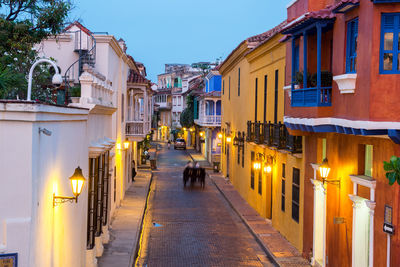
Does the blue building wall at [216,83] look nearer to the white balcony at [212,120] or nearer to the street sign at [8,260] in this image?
the white balcony at [212,120]

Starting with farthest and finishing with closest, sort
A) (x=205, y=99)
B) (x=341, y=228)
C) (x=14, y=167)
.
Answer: (x=205, y=99) < (x=341, y=228) < (x=14, y=167)

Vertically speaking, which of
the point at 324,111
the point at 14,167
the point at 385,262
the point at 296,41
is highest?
the point at 296,41

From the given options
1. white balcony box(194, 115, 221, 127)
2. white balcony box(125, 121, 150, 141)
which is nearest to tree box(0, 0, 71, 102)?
white balcony box(125, 121, 150, 141)

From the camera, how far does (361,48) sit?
940 cm

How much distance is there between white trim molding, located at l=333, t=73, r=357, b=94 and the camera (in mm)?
9742

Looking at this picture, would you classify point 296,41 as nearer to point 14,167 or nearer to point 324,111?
point 324,111

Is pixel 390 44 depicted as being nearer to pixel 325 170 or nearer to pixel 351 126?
pixel 351 126

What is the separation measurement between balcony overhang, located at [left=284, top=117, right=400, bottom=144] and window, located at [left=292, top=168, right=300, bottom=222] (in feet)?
9.96

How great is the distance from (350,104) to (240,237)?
362 inches

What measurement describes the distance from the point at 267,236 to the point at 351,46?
8.71 meters

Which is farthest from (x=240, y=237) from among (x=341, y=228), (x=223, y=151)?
(x=223, y=151)

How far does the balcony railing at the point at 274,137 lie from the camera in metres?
15.3

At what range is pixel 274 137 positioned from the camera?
1758cm

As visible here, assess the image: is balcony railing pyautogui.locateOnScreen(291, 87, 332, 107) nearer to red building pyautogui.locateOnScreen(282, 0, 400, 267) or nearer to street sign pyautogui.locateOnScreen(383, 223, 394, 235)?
red building pyautogui.locateOnScreen(282, 0, 400, 267)
